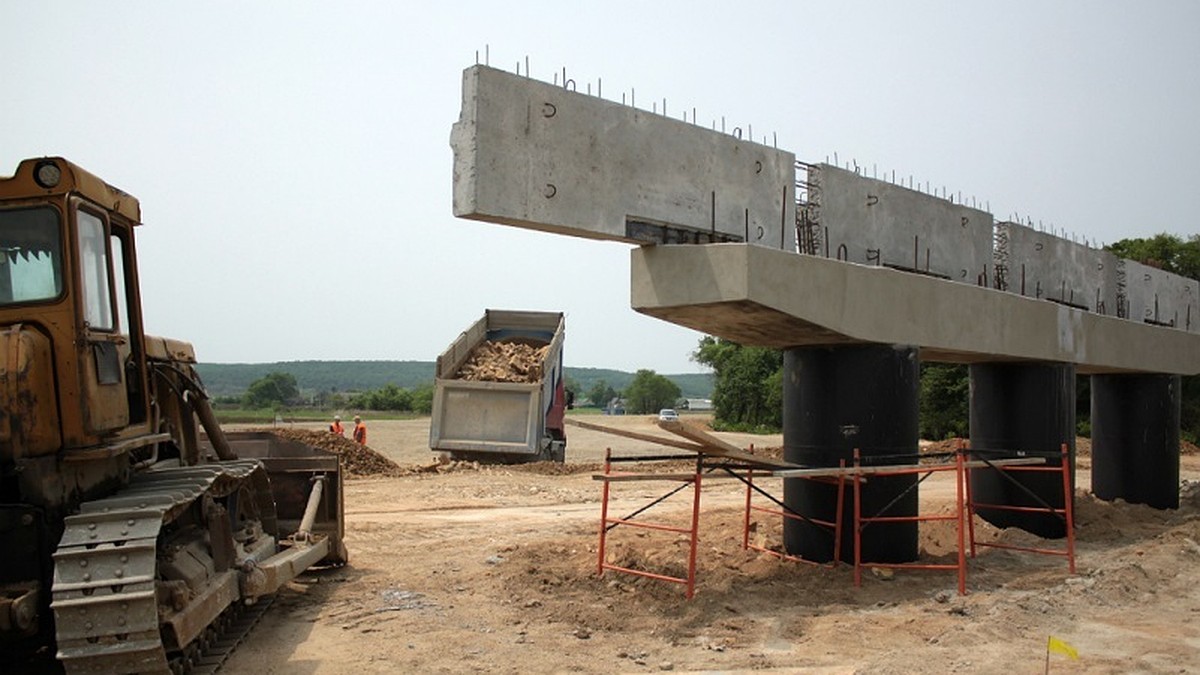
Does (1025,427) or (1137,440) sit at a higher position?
(1025,427)

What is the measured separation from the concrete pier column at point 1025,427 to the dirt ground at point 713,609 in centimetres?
67

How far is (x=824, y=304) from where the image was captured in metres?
10.5

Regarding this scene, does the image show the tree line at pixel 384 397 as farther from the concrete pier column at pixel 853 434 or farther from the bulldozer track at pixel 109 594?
the bulldozer track at pixel 109 594

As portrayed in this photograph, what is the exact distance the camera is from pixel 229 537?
7.69 meters

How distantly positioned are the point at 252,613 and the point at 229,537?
1.61 metres

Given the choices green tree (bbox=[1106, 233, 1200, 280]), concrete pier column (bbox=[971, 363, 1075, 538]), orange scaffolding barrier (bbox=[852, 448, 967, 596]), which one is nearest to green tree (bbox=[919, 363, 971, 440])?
green tree (bbox=[1106, 233, 1200, 280])

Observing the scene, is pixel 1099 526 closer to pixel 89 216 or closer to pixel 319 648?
pixel 319 648

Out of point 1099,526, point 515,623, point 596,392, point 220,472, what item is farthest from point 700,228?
point 596,392

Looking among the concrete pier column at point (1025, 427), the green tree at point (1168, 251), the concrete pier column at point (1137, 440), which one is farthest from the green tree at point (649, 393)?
the concrete pier column at point (1025, 427)

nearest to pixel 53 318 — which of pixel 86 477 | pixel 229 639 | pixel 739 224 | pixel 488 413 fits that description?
pixel 86 477

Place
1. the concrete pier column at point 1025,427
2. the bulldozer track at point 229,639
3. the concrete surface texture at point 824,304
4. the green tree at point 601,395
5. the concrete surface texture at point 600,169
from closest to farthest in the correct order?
1. the bulldozer track at point 229,639
2. the concrete surface texture at point 600,169
3. the concrete surface texture at point 824,304
4. the concrete pier column at point 1025,427
5. the green tree at point 601,395

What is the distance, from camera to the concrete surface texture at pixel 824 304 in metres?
9.83

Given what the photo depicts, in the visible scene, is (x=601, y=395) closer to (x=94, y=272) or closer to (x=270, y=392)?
(x=270, y=392)

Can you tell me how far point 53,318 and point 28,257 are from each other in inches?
16.0
